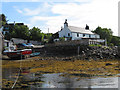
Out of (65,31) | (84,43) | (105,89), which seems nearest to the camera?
(105,89)

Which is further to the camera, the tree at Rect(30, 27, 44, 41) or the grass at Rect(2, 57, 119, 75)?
the tree at Rect(30, 27, 44, 41)

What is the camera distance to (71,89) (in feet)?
29.7

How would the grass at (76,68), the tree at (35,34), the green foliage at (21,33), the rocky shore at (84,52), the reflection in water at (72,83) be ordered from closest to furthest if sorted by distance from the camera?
the reflection in water at (72,83), the grass at (76,68), the rocky shore at (84,52), the green foliage at (21,33), the tree at (35,34)

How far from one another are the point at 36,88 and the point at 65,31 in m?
46.3

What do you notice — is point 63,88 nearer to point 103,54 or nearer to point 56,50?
point 103,54

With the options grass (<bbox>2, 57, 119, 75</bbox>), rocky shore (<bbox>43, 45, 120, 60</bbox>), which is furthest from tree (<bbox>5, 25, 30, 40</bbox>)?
grass (<bbox>2, 57, 119, 75</bbox>)

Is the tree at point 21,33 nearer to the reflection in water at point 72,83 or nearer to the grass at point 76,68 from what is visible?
the grass at point 76,68

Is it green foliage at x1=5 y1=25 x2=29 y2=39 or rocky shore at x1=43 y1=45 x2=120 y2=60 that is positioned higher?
green foliage at x1=5 y1=25 x2=29 y2=39

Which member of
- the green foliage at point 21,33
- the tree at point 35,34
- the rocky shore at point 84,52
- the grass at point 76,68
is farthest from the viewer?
the tree at point 35,34

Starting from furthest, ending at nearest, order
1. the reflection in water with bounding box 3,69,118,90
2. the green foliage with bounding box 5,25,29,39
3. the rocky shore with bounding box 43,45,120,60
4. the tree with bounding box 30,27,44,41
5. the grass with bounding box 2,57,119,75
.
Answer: the tree with bounding box 30,27,44,41
the green foliage with bounding box 5,25,29,39
the rocky shore with bounding box 43,45,120,60
the grass with bounding box 2,57,119,75
the reflection in water with bounding box 3,69,118,90

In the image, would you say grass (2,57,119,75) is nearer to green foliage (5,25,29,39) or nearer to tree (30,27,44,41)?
green foliage (5,25,29,39)

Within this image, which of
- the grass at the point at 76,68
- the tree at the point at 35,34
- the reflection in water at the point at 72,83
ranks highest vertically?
the tree at the point at 35,34

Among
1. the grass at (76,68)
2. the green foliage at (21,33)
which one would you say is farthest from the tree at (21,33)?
the grass at (76,68)

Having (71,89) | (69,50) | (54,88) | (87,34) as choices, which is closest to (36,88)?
(54,88)
